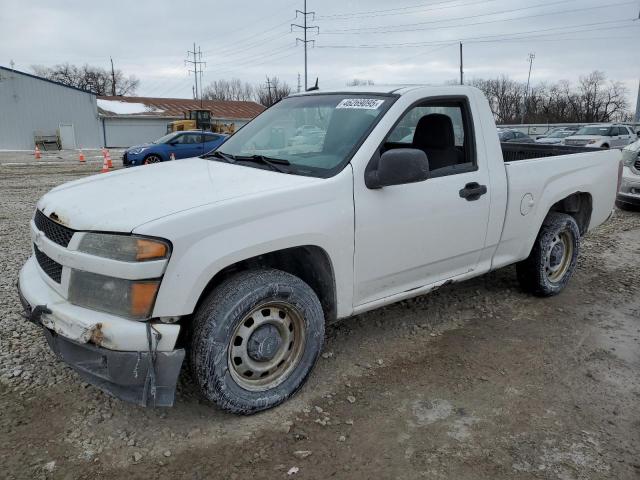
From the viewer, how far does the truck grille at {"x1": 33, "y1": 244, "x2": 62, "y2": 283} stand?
271 centimetres

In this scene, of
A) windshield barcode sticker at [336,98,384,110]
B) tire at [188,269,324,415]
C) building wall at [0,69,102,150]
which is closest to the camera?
tire at [188,269,324,415]

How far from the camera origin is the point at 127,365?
243 cm

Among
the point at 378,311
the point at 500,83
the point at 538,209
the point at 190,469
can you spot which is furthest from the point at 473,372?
the point at 500,83

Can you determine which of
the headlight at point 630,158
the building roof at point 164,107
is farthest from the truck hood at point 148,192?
the building roof at point 164,107

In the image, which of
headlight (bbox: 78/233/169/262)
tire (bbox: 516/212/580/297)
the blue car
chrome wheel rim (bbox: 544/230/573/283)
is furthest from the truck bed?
the blue car

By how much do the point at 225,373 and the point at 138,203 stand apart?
102 cm

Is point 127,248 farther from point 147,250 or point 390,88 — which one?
point 390,88

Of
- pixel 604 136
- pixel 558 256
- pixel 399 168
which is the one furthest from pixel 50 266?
pixel 604 136

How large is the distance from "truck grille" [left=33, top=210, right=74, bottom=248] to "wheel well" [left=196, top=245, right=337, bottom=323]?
2.85 ft

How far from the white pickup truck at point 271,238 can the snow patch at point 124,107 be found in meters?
45.9

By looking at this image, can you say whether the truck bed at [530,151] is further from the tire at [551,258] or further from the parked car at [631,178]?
the parked car at [631,178]

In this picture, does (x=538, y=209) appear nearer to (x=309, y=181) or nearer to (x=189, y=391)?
(x=309, y=181)

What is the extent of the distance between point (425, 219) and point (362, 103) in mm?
918

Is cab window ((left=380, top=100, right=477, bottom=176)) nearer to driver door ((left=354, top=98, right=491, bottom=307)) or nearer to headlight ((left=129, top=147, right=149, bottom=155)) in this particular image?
driver door ((left=354, top=98, right=491, bottom=307))
